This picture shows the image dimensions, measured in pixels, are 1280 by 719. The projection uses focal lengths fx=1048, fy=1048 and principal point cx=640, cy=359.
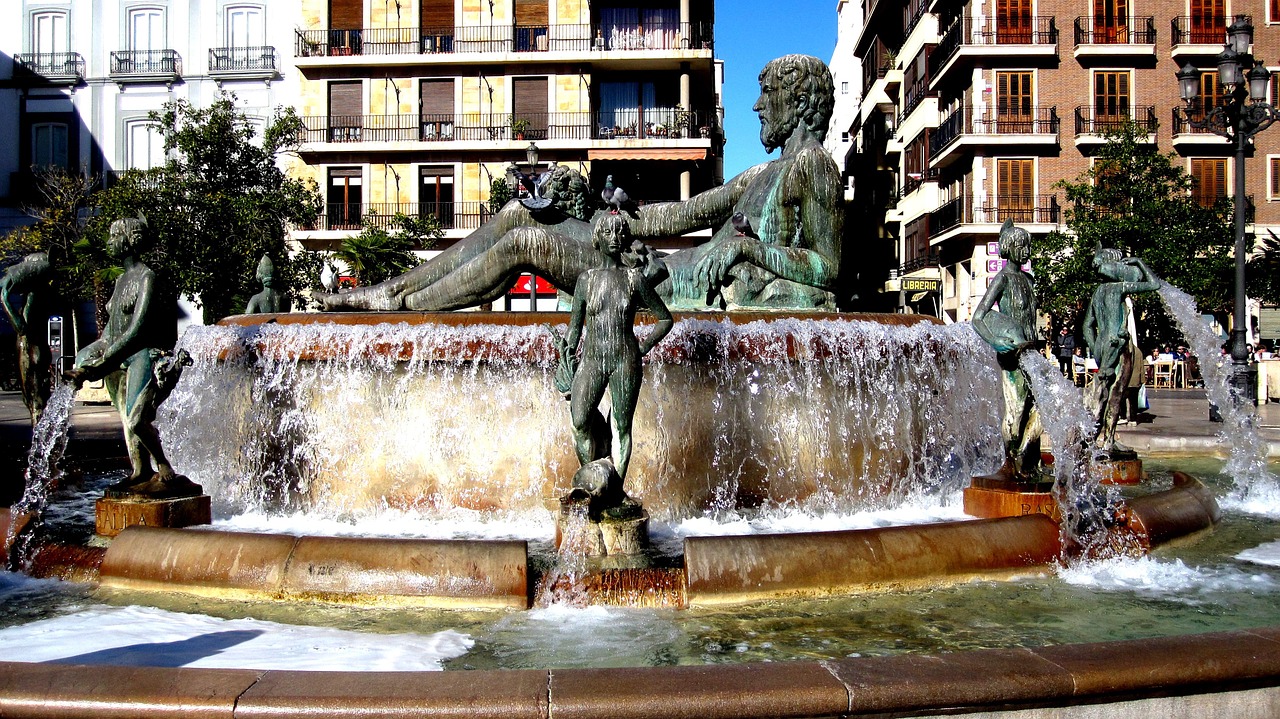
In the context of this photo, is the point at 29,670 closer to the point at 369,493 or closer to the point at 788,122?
the point at 369,493

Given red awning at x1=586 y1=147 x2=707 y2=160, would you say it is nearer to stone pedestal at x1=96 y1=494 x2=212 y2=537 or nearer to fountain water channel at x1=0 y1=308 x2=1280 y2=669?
fountain water channel at x1=0 y1=308 x2=1280 y2=669

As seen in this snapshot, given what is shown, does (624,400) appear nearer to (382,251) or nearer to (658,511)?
(658,511)

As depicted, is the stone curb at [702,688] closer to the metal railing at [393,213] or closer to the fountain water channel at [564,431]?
the fountain water channel at [564,431]

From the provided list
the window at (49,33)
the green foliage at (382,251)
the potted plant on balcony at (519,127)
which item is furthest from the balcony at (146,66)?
the potted plant on balcony at (519,127)

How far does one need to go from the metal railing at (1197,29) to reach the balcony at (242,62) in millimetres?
32270

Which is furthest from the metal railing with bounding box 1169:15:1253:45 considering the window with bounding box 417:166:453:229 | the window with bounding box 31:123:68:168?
the window with bounding box 31:123:68:168

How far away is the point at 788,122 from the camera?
29.0 ft

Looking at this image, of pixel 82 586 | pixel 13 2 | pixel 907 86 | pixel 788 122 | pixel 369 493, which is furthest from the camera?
pixel 907 86

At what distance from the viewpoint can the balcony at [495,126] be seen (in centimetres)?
3716

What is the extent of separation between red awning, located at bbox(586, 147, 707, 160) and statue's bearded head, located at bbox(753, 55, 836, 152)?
27.3 m

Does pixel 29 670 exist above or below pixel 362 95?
below

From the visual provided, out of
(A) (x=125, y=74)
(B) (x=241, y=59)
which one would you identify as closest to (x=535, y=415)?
(B) (x=241, y=59)

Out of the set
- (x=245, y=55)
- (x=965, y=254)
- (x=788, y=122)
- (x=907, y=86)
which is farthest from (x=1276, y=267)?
(x=245, y=55)

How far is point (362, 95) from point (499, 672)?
37.7 m
